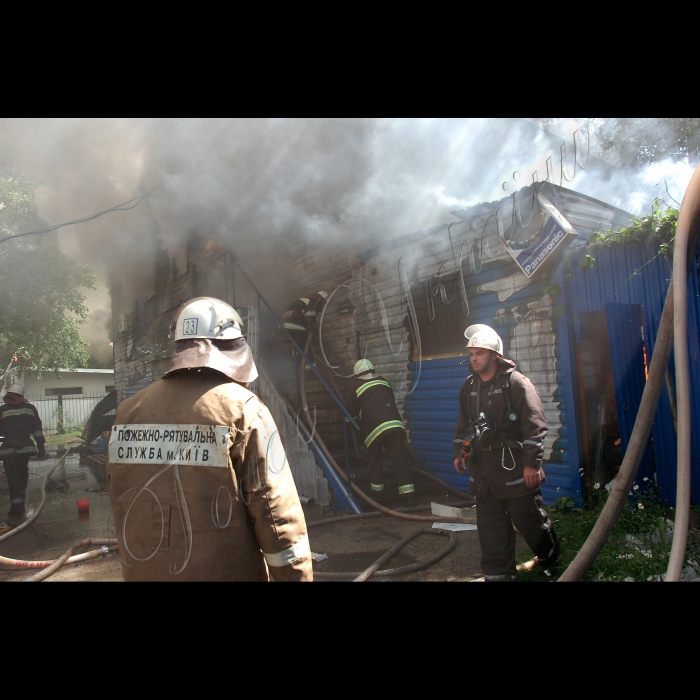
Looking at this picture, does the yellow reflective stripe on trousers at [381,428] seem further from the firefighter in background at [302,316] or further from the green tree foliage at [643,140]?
the green tree foliage at [643,140]

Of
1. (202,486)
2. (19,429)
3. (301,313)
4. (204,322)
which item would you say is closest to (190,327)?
(204,322)

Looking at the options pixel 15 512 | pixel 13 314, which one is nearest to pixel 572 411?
pixel 13 314

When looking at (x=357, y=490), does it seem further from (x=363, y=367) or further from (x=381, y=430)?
(x=363, y=367)

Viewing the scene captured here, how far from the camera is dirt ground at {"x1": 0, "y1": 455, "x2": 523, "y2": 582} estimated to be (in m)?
3.89

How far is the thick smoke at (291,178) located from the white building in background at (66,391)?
0.37 metres

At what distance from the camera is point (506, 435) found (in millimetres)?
3293

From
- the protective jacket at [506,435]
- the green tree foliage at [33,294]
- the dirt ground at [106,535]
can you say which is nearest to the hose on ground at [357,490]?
the dirt ground at [106,535]

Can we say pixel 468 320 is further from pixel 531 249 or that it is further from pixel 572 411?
pixel 572 411

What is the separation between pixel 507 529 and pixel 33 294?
4.38 meters

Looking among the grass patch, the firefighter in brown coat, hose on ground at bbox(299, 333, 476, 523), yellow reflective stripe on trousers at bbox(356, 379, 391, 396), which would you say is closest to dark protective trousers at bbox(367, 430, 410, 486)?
hose on ground at bbox(299, 333, 476, 523)

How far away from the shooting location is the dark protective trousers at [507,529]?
3.21 m

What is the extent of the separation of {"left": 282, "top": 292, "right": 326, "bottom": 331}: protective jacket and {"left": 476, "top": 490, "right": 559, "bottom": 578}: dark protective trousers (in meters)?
4.01

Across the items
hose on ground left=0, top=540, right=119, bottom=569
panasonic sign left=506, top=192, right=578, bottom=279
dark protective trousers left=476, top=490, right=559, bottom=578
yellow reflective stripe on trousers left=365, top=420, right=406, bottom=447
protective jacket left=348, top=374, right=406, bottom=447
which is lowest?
hose on ground left=0, top=540, right=119, bottom=569

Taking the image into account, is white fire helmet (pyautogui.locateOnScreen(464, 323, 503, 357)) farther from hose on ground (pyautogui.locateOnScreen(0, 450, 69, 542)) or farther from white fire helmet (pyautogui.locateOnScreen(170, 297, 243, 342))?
hose on ground (pyautogui.locateOnScreen(0, 450, 69, 542))
